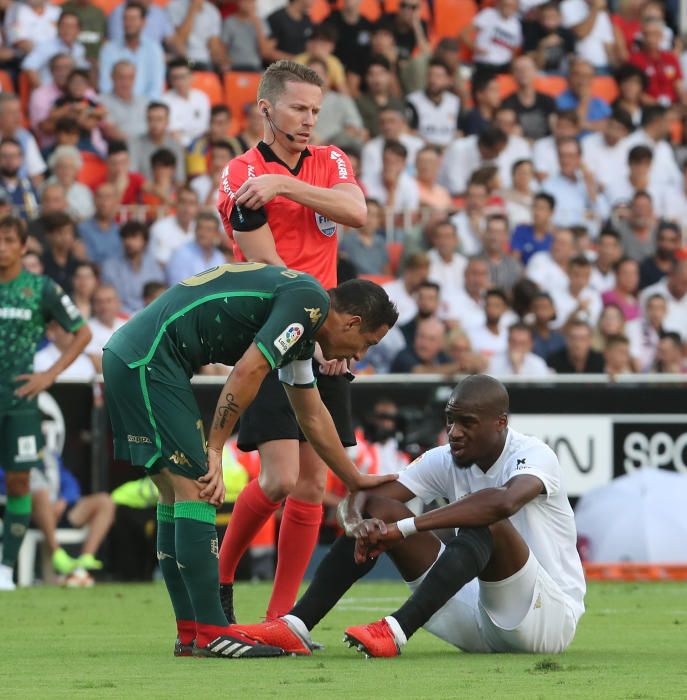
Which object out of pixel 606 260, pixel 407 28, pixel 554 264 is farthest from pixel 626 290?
pixel 407 28

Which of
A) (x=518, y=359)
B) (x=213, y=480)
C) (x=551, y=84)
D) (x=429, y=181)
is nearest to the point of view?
(x=213, y=480)

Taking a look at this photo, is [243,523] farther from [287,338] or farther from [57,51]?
[57,51]

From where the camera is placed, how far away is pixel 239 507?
717cm

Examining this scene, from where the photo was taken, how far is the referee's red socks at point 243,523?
7098 mm

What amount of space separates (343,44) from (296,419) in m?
11.8

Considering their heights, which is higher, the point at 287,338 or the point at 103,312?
the point at 287,338

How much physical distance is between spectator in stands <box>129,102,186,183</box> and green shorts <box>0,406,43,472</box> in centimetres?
515

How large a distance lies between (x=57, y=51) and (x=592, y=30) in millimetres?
7240

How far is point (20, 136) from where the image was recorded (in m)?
14.9

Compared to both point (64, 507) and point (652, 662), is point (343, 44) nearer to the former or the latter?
point (64, 507)

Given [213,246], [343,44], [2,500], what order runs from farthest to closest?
[343,44], [213,246], [2,500]

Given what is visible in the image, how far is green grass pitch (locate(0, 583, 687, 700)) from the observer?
16.8 ft

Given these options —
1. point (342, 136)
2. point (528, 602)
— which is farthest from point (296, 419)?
point (342, 136)

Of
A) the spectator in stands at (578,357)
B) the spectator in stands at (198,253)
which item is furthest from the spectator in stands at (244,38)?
the spectator in stands at (578,357)
